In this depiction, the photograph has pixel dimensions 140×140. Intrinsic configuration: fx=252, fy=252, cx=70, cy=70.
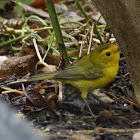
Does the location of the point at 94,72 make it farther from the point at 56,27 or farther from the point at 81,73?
the point at 56,27

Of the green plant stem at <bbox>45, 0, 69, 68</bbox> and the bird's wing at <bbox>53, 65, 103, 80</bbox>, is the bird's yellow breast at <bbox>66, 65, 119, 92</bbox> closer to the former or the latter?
the bird's wing at <bbox>53, 65, 103, 80</bbox>

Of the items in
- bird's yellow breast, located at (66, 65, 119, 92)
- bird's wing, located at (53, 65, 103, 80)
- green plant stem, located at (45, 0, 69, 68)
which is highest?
green plant stem, located at (45, 0, 69, 68)

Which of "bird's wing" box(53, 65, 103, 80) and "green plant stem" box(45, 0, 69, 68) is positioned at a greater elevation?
"green plant stem" box(45, 0, 69, 68)

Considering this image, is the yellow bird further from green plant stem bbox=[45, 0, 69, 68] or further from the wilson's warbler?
A: green plant stem bbox=[45, 0, 69, 68]

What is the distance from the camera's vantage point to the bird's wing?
10.5ft

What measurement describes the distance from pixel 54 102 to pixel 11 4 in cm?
444

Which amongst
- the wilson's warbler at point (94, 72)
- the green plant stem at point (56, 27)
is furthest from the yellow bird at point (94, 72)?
the green plant stem at point (56, 27)

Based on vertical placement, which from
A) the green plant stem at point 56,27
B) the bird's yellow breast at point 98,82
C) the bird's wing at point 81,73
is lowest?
the bird's yellow breast at point 98,82

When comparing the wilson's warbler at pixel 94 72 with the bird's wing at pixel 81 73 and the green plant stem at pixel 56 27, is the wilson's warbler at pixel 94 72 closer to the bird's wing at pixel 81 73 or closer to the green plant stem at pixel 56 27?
the bird's wing at pixel 81 73

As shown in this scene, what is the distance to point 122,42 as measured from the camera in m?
2.73

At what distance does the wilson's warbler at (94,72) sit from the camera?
3152mm

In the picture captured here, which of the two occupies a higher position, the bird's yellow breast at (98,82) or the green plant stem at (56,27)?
the green plant stem at (56,27)

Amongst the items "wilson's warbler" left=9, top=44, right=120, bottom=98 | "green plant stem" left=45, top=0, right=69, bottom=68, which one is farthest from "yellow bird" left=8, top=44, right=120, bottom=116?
"green plant stem" left=45, top=0, right=69, bottom=68

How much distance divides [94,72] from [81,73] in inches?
6.7
